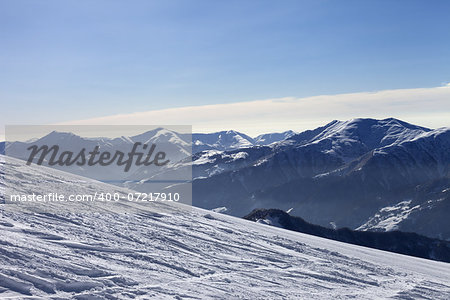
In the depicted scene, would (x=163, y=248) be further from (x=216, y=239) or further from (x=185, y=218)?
(x=185, y=218)

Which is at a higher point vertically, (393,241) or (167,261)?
(167,261)

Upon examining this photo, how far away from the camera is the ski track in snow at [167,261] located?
13.0 metres

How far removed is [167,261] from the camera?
55.5 ft

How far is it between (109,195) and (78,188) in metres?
2.39

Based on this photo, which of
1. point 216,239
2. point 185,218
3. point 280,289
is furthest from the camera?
point 185,218

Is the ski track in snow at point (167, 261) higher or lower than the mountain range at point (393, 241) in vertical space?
higher

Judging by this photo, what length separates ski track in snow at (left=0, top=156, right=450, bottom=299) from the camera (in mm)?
13048

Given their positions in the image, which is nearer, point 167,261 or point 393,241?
point 167,261

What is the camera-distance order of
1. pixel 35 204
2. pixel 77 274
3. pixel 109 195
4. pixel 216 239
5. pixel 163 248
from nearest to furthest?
1. pixel 77 274
2. pixel 163 248
3. pixel 35 204
4. pixel 216 239
5. pixel 109 195

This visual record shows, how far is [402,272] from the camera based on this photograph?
75.6ft

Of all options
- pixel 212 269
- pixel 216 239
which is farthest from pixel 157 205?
pixel 212 269

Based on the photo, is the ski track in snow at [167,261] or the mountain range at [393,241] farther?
the mountain range at [393,241]

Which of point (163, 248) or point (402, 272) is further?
point (402, 272)

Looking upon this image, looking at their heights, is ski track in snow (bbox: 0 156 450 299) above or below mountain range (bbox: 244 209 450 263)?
above
